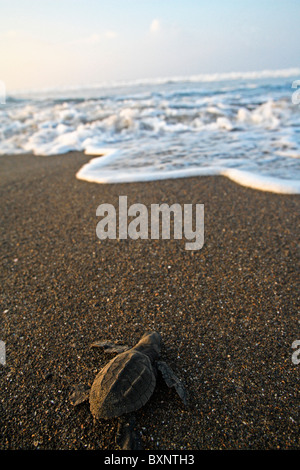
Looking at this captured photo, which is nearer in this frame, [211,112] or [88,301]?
[88,301]

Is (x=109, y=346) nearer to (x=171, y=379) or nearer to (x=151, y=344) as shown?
(x=151, y=344)

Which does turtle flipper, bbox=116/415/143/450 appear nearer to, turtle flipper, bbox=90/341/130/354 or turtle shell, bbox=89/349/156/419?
turtle shell, bbox=89/349/156/419

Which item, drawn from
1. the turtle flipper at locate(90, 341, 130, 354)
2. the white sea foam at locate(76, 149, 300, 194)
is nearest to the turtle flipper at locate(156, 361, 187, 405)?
the turtle flipper at locate(90, 341, 130, 354)

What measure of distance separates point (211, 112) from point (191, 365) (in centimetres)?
1011

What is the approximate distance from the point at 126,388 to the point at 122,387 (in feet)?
0.07

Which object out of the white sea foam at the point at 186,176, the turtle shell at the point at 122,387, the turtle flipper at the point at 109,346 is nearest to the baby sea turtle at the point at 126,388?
the turtle shell at the point at 122,387

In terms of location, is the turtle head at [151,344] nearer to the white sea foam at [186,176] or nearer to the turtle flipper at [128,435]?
the turtle flipper at [128,435]

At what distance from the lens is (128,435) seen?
1.47m

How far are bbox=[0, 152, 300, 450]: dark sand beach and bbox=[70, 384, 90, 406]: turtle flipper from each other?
0.17 ft

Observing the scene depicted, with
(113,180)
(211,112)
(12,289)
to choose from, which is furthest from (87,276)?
(211,112)

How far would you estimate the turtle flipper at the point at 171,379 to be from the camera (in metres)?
1.64

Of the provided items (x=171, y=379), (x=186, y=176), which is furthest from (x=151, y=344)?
(x=186, y=176)
